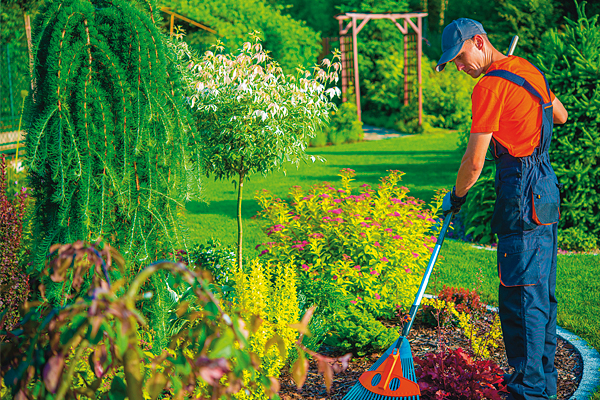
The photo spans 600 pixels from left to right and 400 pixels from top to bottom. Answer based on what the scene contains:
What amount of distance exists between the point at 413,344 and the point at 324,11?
27.4 m

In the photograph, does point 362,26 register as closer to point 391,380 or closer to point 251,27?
point 251,27

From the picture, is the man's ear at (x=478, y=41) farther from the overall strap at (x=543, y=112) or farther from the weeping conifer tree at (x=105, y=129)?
the weeping conifer tree at (x=105, y=129)

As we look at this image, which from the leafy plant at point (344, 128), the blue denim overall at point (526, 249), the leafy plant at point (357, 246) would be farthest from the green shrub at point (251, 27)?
the blue denim overall at point (526, 249)

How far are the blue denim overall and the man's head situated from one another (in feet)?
0.52

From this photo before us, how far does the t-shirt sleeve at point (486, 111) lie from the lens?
2.88 meters

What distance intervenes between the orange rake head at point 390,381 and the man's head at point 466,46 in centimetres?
175

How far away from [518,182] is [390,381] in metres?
1.36

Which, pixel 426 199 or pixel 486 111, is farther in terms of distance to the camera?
pixel 426 199

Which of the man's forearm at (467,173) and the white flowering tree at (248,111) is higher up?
the white flowering tree at (248,111)

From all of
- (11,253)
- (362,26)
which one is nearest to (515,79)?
(11,253)

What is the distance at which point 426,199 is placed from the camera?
8969mm

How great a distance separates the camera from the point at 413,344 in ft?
13.0

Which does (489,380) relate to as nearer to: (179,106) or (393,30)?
(179,106)

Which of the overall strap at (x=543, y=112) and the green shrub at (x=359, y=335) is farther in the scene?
the green shrub at (x=359, y=335)
